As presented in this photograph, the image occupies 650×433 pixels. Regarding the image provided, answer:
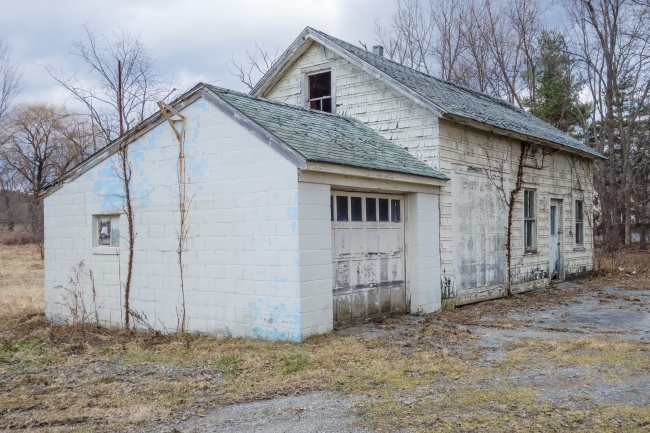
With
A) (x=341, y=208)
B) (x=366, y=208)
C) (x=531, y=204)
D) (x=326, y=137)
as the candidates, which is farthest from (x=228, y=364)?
(x=531, y=204)

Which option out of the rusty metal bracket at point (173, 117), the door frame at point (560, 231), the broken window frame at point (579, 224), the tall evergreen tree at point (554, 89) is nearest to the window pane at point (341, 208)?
the rusty metal bracket at point (173, 117)

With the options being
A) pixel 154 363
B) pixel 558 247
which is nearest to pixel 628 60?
pixel 558 247

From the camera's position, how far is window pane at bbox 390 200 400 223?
10762 mm

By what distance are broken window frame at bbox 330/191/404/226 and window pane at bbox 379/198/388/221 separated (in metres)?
0.04

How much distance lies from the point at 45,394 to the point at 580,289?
A: 12.8 metres

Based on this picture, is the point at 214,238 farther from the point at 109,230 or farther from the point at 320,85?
the point at 320,85

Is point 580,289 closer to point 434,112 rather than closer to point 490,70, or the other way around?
point 434,112

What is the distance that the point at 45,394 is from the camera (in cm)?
641

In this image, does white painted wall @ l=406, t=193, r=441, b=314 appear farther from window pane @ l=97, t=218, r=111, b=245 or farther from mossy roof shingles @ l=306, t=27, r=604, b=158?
window pane @ l=97, t=218, r=111, b=245

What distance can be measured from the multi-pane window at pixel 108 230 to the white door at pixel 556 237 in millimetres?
11017

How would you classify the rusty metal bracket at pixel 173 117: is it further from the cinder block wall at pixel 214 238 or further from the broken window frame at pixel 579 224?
the broken window frame at pixel 579 224

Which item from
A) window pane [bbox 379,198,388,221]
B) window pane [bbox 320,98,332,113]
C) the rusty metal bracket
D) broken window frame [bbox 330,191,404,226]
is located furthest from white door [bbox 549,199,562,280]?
the rusty metal bracket

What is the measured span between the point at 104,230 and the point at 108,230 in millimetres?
94

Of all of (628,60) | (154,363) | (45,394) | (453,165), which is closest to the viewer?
(45,394)
